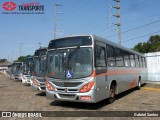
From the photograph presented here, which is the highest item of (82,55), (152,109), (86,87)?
(82,55)

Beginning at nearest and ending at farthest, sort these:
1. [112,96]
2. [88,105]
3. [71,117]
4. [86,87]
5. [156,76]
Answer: [71,117] < [86,87] < [88,105] < [112,96] < [156,76]

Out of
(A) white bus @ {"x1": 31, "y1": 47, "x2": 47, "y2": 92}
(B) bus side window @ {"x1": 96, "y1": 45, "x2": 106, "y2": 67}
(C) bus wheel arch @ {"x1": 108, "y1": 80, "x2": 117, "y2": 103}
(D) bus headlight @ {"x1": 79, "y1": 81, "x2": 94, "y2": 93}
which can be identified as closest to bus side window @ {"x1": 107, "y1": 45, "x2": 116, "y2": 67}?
(B) bus side window @ {"x1": 96, "y1": 45, "x2": 106, "y2": 67}

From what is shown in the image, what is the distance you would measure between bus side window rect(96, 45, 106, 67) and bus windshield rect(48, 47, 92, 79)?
1.47 feet

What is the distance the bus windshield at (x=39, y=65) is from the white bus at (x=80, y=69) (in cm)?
457

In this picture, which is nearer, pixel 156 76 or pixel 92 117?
pixel 92 117

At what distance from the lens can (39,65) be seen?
1667 centimetres

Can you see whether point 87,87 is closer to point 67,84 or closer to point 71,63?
point 67,84

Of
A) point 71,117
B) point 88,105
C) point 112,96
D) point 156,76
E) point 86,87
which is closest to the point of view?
point 71,117

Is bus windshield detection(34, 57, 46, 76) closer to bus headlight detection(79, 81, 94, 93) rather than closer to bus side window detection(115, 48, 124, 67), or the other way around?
bus side window detection(115, 48, 124, 67)

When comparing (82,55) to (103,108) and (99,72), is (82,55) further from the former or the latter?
(103,108)

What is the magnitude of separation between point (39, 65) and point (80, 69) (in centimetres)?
704

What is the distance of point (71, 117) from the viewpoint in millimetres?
8836

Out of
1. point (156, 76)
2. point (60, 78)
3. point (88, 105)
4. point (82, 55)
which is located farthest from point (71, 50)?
point (156, 76)

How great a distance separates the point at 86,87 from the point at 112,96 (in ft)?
9.16
